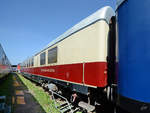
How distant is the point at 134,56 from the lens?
2432 millimetres

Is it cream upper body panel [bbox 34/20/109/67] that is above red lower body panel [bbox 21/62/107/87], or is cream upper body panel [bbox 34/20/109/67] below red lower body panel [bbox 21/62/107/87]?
above

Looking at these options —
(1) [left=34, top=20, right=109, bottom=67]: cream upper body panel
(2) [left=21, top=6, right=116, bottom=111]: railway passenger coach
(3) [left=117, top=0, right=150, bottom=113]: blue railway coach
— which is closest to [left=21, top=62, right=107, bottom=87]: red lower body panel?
(2) [left=21, top=6, right=116, bottom=111]: railway passenger coach

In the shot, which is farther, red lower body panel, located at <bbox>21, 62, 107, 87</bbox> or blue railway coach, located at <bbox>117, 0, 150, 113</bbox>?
red lower body panel, located at <bbox>21, 62, 107, 87</bbox>

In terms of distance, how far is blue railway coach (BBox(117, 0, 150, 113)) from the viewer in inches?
89.3

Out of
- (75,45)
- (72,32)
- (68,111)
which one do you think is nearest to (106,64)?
(75,45)

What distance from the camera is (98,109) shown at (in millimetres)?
4375

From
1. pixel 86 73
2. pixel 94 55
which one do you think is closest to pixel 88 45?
pixel 94 55

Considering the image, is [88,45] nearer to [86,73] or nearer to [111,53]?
[111,53]

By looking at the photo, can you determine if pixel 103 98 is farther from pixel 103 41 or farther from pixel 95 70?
pixel 103 41

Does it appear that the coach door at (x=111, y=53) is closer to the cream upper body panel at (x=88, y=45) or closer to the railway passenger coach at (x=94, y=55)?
the railway passenger coach at (x=94, y=55)

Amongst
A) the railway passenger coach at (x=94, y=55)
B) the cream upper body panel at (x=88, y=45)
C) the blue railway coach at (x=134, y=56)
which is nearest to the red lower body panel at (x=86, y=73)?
the railway passenger coach at (x=94, y=55)

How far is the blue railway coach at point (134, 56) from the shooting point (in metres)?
2.27

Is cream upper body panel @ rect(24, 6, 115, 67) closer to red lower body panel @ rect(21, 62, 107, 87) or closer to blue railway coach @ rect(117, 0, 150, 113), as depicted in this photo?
red lower body panel @ rect(21, 62, 107, 87)

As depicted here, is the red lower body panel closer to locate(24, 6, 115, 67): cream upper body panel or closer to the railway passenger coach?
the railway passenger coach
